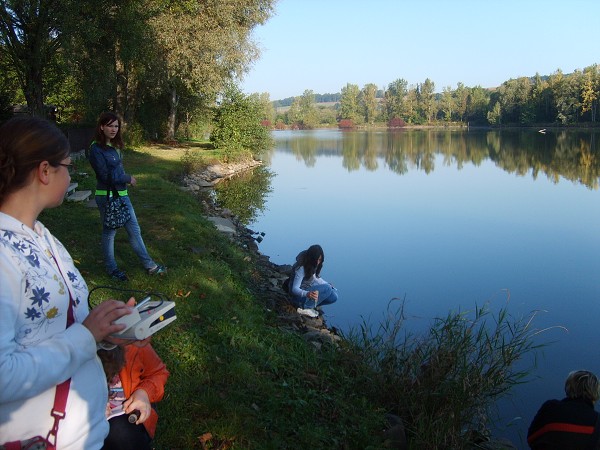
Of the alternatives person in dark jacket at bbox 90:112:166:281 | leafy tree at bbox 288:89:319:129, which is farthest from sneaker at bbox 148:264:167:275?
leafy tree at bbox 288:89:319:129

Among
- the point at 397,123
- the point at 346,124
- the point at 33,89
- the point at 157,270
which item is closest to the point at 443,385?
the point at 157,270

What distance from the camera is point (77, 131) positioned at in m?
18.9

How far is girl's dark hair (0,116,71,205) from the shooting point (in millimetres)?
1443

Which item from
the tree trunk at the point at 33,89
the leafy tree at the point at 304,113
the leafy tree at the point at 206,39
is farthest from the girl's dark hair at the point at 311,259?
the leafy tree at the point at 304,113

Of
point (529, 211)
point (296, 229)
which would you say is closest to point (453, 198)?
point (529, 211)

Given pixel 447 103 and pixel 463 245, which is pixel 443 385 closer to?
pixel 463 245

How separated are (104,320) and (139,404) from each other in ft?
2.19

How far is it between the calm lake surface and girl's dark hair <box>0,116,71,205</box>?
4625mm

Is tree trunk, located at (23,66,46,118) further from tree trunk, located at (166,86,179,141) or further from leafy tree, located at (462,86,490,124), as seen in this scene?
leafy tree, located at (462,86,490,124)

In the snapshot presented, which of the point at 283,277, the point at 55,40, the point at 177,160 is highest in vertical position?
the point at 55,40

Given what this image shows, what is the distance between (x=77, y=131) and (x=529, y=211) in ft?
51.9

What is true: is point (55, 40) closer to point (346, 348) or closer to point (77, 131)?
point (77, 131)

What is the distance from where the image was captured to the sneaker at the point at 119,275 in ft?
17.5

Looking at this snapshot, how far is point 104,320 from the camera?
1.47m
